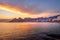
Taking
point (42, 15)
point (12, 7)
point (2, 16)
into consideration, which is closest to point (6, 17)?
point (2, 16)

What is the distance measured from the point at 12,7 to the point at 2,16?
1.08 ft

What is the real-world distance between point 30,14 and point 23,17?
18 centimetres

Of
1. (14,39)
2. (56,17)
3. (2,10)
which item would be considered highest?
(2,10)

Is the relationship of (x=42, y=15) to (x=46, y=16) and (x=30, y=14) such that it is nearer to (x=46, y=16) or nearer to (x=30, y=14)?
(x=46, y=16)

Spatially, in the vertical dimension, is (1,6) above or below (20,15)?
above

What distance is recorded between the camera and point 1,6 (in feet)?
8.66

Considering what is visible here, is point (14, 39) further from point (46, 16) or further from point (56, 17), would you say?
point (56, 17)

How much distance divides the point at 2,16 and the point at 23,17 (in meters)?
0.47

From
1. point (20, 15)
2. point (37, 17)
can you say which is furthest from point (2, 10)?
point (37, 17)

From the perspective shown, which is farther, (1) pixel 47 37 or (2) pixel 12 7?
(1) pixel 47 37

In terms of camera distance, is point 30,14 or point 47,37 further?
point 47,37

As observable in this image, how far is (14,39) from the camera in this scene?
114 inches

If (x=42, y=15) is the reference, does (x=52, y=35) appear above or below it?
below

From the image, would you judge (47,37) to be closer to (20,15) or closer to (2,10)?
(20,15)
